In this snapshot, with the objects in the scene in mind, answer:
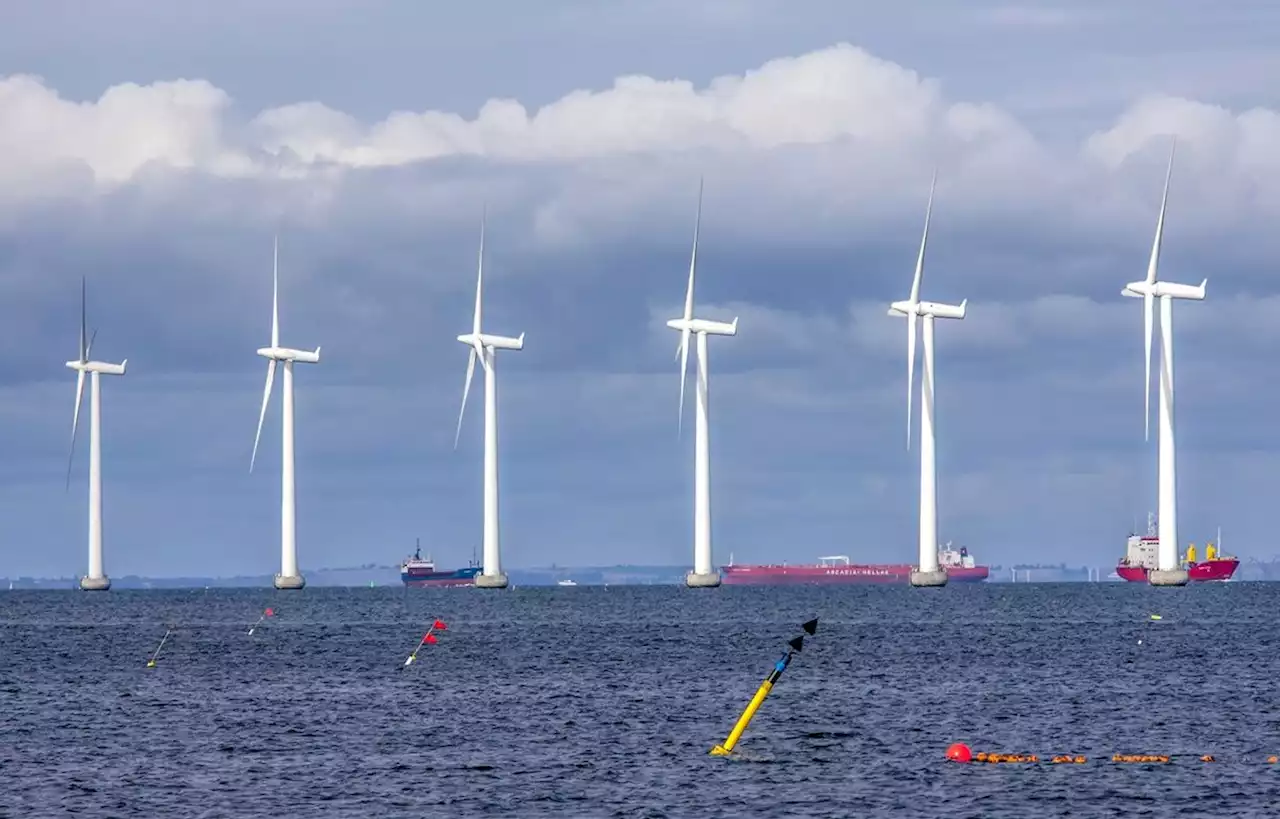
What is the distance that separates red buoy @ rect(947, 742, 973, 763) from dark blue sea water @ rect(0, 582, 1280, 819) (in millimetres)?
547

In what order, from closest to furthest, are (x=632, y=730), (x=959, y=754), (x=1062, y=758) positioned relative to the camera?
(x=959, y=754) < (x=1062, y=758) < (x=632, y=730)

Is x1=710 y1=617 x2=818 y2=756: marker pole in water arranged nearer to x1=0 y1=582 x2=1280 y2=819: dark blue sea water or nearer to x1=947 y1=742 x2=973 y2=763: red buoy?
x1=0 y1=582 x2=1280 y2=819: dark blue sea water

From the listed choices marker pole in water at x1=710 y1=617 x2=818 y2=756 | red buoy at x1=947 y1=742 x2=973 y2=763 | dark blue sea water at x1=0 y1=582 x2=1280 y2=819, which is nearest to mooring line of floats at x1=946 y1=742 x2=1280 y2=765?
red buoy at x1=947 y1=742 x2=973 y2=763

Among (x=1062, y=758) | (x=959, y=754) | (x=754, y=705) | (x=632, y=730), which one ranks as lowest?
(x=632, y=730)

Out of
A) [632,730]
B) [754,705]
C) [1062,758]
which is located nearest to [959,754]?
[1062,758]

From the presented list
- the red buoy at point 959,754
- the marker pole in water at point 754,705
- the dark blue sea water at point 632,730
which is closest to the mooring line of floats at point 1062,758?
the red buoy at point 959,754

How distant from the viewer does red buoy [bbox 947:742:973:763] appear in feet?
240

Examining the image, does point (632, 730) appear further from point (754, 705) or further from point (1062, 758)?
point (1062, 758)

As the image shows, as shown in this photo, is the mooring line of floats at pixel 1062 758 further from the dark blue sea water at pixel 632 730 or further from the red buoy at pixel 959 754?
the dark blue sea water at pixel 632 730

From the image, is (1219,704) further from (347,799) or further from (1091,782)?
(347,799)

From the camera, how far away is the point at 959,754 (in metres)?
73.3

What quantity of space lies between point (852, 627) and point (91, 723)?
345ft

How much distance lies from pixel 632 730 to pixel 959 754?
53.1ft

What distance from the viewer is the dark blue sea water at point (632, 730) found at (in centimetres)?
6544
